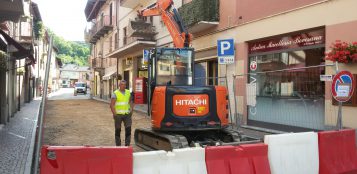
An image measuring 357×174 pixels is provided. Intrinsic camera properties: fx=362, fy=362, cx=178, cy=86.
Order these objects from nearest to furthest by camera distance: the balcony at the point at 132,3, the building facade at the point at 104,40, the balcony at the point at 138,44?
the balcony at the point at 138,44, the balcony at the point at 132,3, the building facade at the point at 104,40

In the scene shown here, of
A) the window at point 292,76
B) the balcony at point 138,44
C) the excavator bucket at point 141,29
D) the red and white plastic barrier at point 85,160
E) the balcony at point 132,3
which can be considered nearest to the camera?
the red and white plastic barrier at point 85,160

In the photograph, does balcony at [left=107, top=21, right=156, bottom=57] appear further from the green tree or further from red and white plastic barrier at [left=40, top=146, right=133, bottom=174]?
the green tree

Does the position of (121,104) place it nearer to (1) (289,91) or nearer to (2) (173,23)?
(2) (173,23)

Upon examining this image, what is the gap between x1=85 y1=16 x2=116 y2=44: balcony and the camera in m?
35.8

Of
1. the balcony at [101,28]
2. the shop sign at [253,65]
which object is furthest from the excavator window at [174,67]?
the balcony at [101,28]

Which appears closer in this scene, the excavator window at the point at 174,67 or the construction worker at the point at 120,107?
the construction worker at the point at 120,107

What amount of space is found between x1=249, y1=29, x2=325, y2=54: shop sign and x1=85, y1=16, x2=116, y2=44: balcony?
23.7 meters

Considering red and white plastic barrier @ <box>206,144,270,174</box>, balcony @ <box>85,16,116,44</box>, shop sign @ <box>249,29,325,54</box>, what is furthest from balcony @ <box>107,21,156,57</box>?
red and white plastic barrier @ <box>206,144,270,174</box>

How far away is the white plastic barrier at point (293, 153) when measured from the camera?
5.55 metres

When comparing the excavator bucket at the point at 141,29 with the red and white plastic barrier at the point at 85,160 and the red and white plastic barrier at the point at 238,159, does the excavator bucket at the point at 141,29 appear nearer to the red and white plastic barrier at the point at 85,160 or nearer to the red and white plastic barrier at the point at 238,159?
the red and white plastic barrier at the point at 238,159

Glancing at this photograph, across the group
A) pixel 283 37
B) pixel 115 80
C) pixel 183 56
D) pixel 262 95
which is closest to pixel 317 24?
pixel 283 37

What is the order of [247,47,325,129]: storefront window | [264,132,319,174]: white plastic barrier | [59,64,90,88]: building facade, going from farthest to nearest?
[59,64,90,88]: building facade
[247,47,325,129]: storefront window
[264,132,319,174]: white plastic barrier

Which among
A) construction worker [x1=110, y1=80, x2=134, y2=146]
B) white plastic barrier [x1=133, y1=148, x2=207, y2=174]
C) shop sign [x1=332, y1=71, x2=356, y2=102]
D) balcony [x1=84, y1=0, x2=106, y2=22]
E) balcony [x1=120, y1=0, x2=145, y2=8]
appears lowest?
white plastic barrier [x1=133, y1=148, x2=207, y2=174]

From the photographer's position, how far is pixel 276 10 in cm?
1234
